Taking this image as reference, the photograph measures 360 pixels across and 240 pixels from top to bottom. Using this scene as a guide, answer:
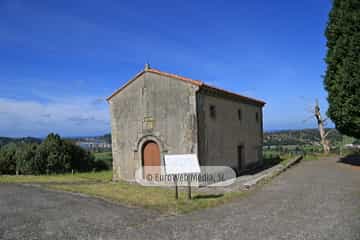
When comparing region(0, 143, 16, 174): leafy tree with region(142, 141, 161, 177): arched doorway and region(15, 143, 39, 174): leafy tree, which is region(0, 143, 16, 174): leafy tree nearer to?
region(15, 143, 39, 174): leafy tree

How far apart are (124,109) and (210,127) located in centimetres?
493

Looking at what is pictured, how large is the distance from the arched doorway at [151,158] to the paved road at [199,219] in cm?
522

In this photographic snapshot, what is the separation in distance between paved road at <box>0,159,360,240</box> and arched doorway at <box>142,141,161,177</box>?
17.1ft

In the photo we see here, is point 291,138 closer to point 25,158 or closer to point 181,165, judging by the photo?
point 25,158

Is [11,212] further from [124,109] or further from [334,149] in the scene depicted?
[334,149]

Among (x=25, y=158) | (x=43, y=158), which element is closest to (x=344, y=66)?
(x=43, y=158)

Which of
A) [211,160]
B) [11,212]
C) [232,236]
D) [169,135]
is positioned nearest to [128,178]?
[169,135]

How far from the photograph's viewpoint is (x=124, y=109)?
16.7m

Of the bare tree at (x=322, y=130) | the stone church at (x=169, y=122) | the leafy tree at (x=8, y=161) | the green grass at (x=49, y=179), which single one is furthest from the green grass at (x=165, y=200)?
the leafy tree at (x=8, y=161)

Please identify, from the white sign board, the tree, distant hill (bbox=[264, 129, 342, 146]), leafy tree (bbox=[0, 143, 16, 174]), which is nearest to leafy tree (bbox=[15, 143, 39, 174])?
leafy tree (bbox=[0, 143, 16, 174])

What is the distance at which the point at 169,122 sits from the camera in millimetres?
14953

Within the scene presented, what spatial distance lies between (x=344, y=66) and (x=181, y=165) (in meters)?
12.1

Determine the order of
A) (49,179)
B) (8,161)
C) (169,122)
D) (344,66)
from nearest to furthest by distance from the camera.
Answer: (169,122) < (344,66) < (49,179) < (8,161)

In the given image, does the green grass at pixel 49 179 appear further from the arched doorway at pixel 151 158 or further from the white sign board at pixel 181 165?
the white sign board at pixel 181 165
